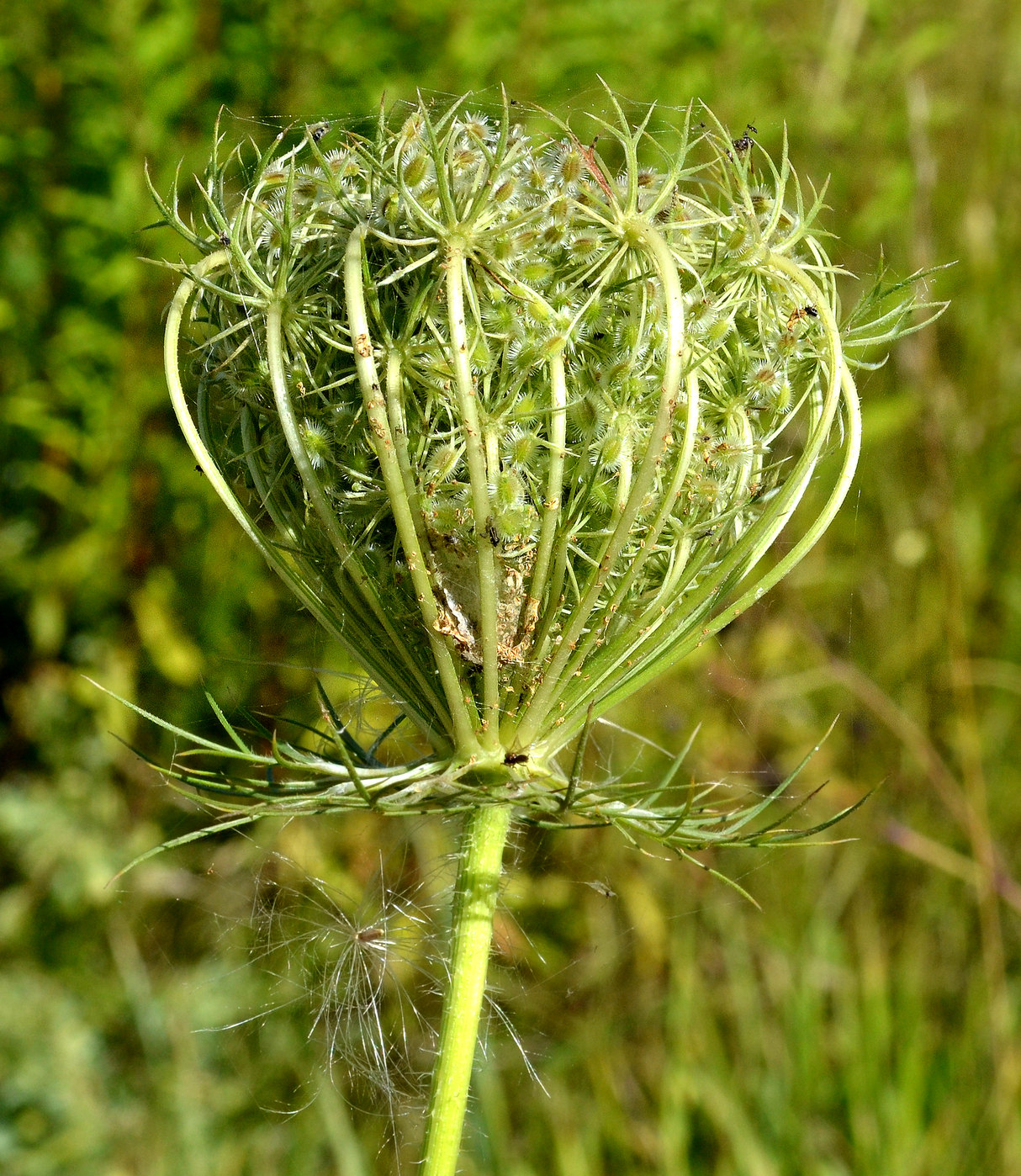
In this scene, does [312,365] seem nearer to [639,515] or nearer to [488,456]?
[488,456]

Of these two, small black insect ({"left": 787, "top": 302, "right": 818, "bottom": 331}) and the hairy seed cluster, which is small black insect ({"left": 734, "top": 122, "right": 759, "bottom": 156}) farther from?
small black insect ({"left": 787, "top": 302, "right": 818, "bottom": 331})

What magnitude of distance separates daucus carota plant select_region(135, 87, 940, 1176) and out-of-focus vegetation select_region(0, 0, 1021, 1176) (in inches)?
54.9

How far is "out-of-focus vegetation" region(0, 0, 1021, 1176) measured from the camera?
363 centimetres

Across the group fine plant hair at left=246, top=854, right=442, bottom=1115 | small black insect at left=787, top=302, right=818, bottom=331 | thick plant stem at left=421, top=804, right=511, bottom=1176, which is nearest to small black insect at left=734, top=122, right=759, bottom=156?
small black insect at left=787, top=302, right=818, bottom=331

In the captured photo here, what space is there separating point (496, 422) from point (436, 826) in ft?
6.28

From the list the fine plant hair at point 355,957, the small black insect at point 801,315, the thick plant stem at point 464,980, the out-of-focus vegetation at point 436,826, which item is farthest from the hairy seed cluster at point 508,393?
the out-of-focus vegetation at point 436,826

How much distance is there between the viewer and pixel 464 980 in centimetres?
169

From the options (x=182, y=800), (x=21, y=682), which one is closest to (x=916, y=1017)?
(x=182, y=800)

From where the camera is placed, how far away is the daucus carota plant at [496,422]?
5.00 feet

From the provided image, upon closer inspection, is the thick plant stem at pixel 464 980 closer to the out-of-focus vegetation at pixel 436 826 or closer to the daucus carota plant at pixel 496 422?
the daucus carota plant at pixel 496 422

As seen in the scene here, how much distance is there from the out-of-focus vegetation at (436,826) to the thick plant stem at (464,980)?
1430 millimetres

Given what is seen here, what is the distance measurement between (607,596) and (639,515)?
0.17m

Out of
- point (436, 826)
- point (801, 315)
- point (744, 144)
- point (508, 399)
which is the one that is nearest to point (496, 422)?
point (508, 399)

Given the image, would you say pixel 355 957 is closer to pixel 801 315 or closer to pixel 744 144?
pixel 801 315
